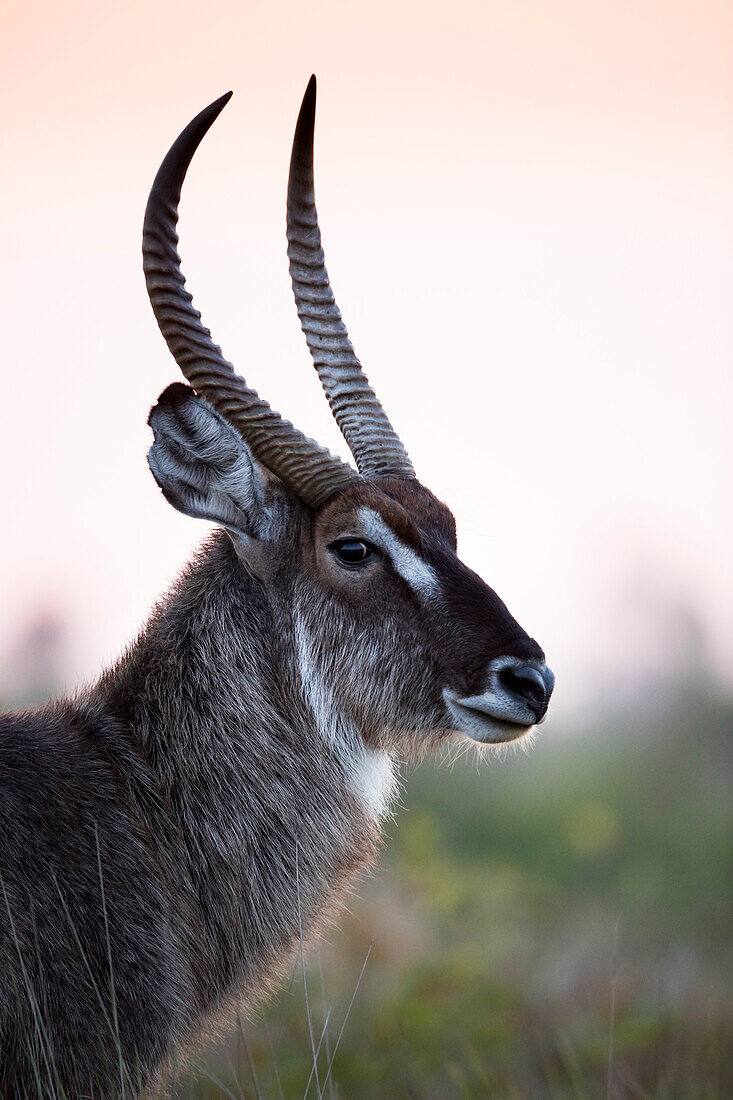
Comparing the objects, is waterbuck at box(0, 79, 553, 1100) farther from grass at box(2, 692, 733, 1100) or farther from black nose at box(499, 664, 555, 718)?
grass at box(2, 692, 733, 1100)

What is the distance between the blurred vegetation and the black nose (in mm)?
610

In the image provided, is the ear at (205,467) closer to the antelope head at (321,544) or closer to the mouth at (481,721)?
the antelope head at (321,544)

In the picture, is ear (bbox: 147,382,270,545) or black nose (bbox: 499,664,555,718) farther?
ear (bbox: 147,382,270,545)

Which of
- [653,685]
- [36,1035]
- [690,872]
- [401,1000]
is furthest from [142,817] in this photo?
[653,685]

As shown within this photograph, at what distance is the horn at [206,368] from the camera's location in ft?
13.1

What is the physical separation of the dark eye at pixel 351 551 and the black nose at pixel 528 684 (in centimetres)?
61

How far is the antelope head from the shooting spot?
12.9 ft

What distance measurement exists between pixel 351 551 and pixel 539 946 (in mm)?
4687

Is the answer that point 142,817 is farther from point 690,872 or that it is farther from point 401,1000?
point 690,872

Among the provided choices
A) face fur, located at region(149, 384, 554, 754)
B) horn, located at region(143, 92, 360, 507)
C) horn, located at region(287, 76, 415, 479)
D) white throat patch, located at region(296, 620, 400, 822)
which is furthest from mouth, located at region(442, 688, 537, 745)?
horn, located at region(287, 76, 415, 479)

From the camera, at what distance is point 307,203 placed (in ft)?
15.3

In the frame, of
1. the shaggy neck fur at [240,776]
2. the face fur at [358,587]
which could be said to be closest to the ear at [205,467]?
the face fur at [358,587]

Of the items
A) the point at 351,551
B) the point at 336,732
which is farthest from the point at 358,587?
the point at 336,732

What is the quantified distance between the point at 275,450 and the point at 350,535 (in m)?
0.39
